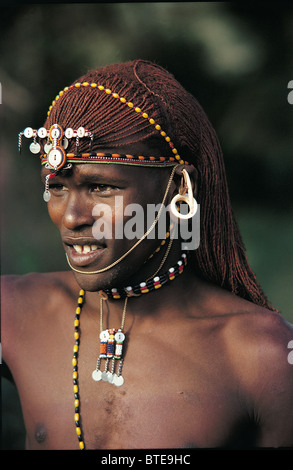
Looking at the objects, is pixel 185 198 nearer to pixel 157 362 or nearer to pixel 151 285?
pixel 151 285

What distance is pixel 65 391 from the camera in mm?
3191

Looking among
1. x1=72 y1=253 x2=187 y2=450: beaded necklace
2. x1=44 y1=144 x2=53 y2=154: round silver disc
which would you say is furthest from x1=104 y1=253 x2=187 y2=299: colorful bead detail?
x1=44 y1=144 x2=53 y2=154: round silver disc

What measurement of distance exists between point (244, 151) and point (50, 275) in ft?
5.41

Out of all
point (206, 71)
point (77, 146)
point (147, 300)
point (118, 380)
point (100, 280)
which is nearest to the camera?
point (77, 146)

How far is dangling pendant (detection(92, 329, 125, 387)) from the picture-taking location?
122 inches

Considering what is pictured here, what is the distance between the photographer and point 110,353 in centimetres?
310

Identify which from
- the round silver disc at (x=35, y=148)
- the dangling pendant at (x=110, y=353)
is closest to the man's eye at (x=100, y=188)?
the round silver disc at (x=35, y=148)

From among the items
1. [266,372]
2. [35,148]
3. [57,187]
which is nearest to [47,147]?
[35,148]

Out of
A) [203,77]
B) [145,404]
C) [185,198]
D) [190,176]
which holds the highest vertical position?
[203,77]

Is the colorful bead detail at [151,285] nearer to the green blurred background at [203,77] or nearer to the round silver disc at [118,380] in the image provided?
the round silver disc at [118,380]

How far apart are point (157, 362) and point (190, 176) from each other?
0.94 meters

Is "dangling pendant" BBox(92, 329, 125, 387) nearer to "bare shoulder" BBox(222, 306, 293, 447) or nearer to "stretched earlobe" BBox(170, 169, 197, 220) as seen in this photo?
"bare shoulder" BBox(222, 306, 293, 447)

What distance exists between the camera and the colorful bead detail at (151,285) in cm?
311

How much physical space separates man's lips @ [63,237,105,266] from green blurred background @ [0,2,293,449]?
163cm
